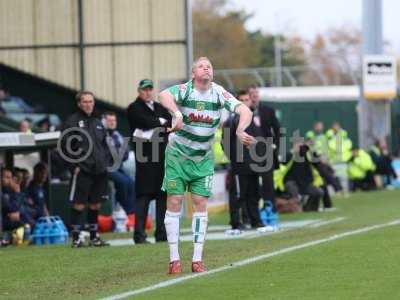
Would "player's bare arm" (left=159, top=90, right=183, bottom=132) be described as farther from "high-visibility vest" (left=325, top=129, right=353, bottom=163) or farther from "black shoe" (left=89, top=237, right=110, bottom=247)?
"high-visibility vest" (left=325, top=129, right=353, bottom=163)

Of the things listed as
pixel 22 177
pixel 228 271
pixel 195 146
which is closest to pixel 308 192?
pixel 22 177

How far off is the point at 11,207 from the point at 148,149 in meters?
2.70

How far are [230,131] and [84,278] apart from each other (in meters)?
7.30

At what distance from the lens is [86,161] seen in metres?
16.3

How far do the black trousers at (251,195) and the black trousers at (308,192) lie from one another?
5545 mm

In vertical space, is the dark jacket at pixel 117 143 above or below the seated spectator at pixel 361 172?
above

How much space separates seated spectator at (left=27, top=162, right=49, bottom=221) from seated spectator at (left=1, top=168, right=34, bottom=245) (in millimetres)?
633

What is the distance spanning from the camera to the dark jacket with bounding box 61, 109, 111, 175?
53.4 ft

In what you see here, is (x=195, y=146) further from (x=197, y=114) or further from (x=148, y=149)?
(x=148, y=149)

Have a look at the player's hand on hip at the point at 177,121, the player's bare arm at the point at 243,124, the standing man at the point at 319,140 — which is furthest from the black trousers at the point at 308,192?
the player's hand on hip at the point at 177,121

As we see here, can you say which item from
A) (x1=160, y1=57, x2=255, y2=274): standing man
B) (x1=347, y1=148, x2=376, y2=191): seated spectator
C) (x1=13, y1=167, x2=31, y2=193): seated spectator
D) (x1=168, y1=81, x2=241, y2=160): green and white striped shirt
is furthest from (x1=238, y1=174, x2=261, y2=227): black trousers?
(x1=347, y1=148, x2=376, y2=191): seated spectator

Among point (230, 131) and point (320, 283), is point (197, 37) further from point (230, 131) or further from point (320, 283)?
point (320, 283)

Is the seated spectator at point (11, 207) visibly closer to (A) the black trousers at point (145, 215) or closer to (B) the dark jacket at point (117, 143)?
(A) the black trousers at point (145, 215)

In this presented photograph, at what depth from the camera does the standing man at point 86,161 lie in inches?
641
